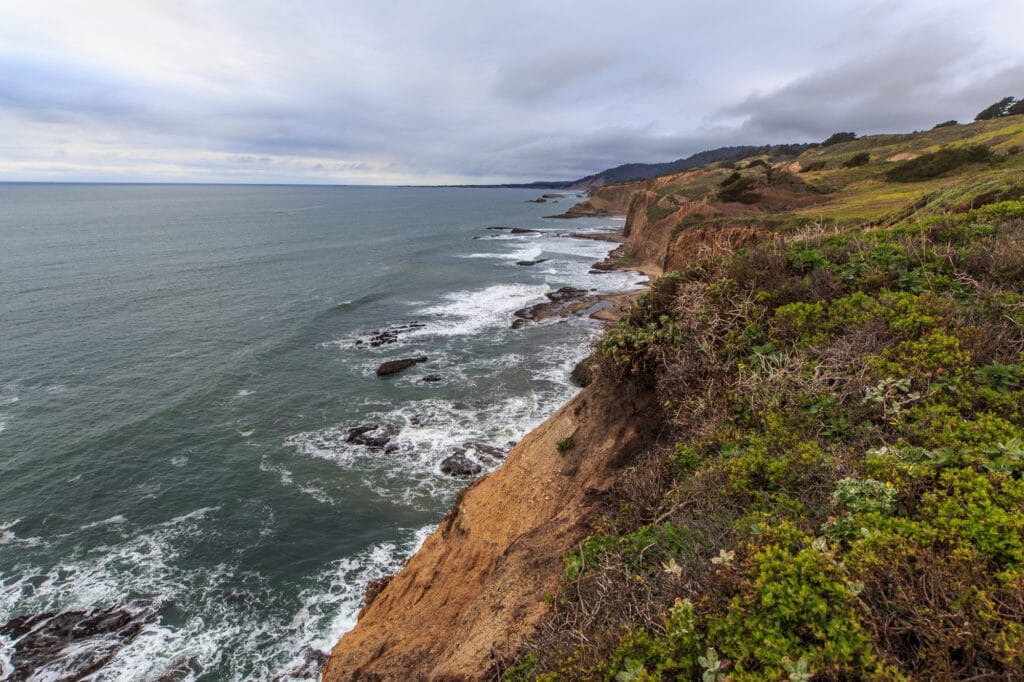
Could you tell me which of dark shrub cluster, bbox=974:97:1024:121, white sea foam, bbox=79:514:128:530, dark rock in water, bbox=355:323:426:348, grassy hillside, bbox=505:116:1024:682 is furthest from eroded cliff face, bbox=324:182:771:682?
dark shrub cluster, bbox=974:97:1024:121

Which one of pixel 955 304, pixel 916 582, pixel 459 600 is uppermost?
pixel 955 304

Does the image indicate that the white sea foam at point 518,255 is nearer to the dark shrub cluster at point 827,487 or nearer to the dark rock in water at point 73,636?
the dark rock in water at point 73,636

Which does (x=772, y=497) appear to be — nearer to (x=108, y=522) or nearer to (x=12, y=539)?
(x=108, y=522)

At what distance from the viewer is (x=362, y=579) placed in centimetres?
1659

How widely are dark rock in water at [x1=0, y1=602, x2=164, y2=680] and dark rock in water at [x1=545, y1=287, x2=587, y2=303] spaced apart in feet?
126

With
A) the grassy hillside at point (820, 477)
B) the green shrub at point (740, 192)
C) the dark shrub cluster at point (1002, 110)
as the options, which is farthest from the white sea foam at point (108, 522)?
the dark shrub cluster at point (1002, 110)

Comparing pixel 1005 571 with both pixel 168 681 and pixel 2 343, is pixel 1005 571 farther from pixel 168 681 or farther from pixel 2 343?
pixel 2 343

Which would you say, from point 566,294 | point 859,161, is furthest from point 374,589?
point 859,161

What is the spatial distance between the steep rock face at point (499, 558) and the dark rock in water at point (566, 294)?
3433 centimetres

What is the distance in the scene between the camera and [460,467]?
71.5 feet

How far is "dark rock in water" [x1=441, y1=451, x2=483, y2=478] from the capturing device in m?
21.5

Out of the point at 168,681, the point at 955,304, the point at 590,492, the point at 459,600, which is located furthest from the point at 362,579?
the point at 955,304

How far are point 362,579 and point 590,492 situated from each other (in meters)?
11.0

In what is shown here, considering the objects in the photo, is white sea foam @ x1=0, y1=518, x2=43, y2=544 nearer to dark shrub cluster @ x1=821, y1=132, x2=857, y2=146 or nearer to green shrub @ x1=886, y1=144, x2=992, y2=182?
green shrub @ x1=886, y1=144, x2=992, y2=182
